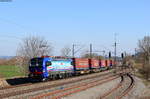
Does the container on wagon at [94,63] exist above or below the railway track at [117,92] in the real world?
above

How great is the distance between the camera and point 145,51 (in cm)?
9350

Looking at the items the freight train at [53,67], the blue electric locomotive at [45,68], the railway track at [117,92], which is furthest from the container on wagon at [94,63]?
the railway track at [117,92]

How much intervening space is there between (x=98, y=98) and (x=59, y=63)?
54.2ft

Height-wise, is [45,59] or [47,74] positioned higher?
[45,59]

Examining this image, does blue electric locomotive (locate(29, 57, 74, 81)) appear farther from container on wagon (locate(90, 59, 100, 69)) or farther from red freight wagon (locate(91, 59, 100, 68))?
red freight wagon (locate(91, 59, 100, 68))

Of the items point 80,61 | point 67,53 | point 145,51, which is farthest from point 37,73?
point 145,51

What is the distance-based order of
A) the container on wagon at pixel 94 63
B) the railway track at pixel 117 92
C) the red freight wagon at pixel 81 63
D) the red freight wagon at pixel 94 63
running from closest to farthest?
the railway track at pixel 117 92
the red freight wagon at pixel 81 63
the container on wagon at pixel 94 63
the red freight wagon at pixel 94 63

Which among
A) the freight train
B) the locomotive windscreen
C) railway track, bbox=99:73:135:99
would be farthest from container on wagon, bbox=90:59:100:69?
railway track, bbox=99:73:135:99

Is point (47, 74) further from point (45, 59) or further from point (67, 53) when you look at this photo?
point (67, 53)

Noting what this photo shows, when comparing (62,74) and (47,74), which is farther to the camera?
(62,74)

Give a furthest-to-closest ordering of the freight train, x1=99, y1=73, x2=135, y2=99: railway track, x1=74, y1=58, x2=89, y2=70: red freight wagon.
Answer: x1=74, y1=58, x2=89, y2=70: red freight wagon
the freight train
x1=99, y1=73, x2=135, y2=99: railway track

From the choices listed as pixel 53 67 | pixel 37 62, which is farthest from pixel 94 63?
pixel 37 62

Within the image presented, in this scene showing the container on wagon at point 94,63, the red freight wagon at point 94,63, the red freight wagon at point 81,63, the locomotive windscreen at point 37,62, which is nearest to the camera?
the locomotive windscreen at point 37,62

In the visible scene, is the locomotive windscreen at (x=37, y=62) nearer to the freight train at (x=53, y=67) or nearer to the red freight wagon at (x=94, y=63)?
the freight train at (x=53, y=67)
